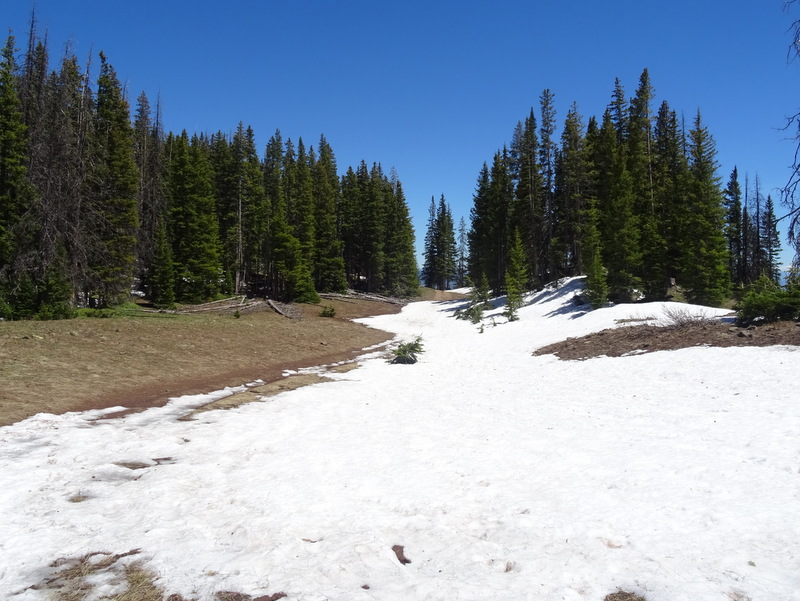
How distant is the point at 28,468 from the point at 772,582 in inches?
341

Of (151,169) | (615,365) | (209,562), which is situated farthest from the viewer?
(151,169)

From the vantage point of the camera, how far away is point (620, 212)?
103 ft

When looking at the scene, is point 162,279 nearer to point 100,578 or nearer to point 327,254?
point 327,254

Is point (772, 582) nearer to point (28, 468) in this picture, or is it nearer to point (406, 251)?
point (28, 468)

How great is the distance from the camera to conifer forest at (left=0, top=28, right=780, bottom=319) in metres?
21.8

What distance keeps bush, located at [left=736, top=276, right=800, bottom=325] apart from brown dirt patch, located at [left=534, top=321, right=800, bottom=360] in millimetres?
713

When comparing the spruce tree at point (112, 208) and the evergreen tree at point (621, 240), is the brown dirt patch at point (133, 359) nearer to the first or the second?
the spruce tree at point (112, 208)

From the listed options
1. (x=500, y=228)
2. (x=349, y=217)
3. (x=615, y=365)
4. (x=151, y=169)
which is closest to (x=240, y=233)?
(x=151, y=169)

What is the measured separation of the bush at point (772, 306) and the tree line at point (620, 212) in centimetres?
468

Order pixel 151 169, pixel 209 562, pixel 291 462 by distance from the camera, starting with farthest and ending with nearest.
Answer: pixel 151 169 → pixel 291 462 → pixel 209 562

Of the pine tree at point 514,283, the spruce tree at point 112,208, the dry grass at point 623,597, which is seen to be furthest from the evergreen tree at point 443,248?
the dry grass at point 623,597

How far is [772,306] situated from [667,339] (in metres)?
3.33

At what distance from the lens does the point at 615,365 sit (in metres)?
13.8

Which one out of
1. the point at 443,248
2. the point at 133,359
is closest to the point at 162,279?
the point at 133,359
